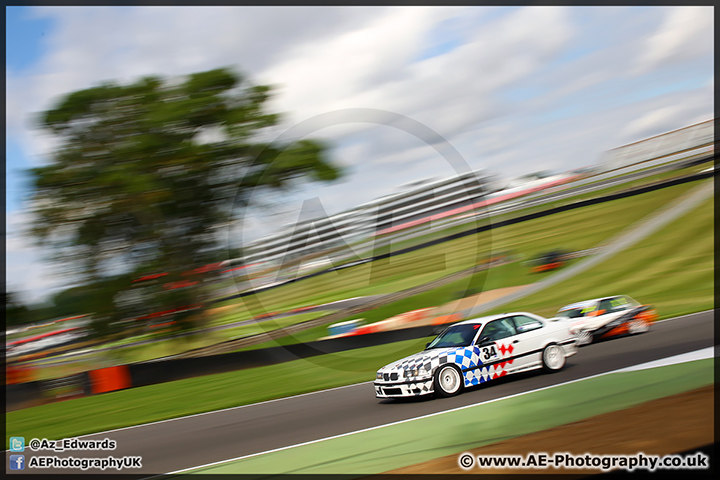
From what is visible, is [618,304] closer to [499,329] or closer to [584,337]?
[584,337]

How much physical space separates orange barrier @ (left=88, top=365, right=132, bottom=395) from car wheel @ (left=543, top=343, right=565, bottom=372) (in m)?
10.7

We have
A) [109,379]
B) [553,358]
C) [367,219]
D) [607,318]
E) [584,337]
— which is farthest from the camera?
[367,219]

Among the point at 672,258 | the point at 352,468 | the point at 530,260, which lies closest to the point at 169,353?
the point at 352,468

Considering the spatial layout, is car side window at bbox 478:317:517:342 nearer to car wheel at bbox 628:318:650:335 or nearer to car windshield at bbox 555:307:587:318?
car windshield at bbox 555:307:587:318

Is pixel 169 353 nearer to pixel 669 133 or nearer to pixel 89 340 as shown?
pixel 89 340

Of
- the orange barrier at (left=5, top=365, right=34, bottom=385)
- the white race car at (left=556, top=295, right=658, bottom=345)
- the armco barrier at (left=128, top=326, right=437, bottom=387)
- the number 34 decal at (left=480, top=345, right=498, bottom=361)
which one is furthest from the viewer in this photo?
the orange barrier at (left=5, top=365, right=34, bottom=385)

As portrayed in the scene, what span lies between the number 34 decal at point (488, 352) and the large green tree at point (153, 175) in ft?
32.0

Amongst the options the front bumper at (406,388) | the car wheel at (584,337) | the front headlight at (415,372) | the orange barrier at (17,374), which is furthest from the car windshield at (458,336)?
the orange barrier at (17,374)

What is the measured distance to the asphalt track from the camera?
7168 mm

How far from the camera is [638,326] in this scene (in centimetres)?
1191

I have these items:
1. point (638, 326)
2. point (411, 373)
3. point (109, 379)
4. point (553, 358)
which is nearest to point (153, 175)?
point (109, 379)

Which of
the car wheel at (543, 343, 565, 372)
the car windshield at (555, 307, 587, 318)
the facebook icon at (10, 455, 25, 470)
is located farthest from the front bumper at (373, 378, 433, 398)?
the car windshield at (555, 307, 587, 318)

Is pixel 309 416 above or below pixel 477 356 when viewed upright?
below

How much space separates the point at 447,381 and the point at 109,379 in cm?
991
